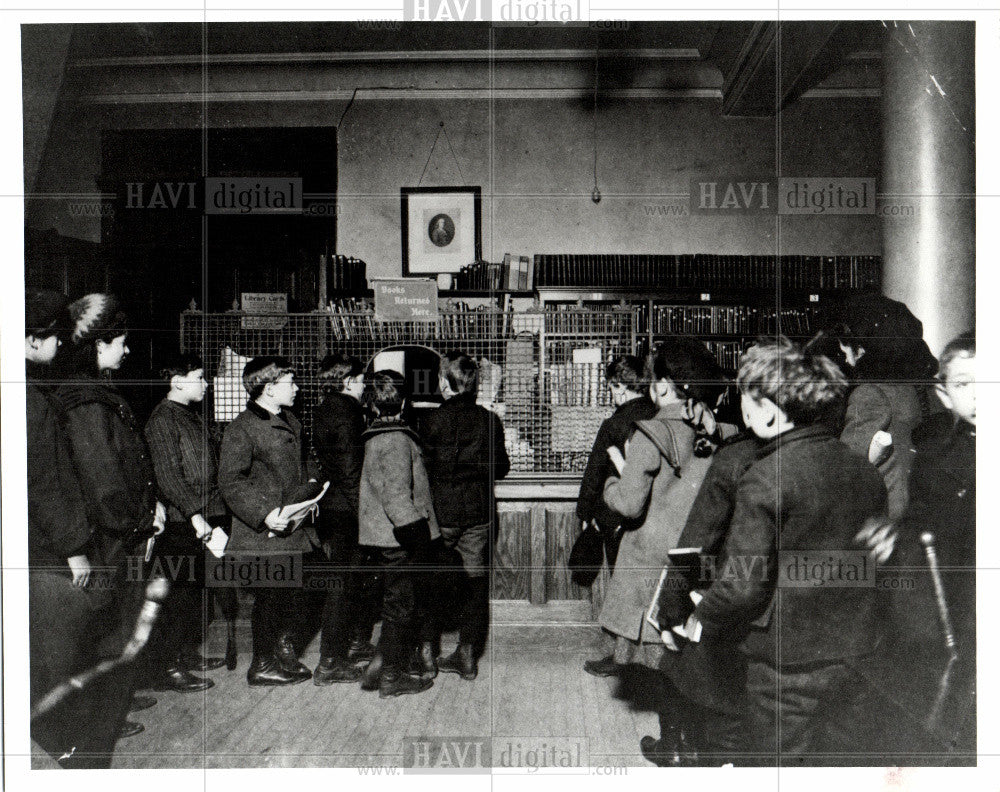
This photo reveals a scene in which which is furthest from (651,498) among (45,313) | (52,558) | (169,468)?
(45,313)

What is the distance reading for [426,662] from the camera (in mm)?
3322

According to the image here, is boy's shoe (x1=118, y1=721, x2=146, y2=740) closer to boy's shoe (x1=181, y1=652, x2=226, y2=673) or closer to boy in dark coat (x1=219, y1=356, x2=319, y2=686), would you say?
boy's shoe (x1=181, y1=652, x2=226, y2=673)

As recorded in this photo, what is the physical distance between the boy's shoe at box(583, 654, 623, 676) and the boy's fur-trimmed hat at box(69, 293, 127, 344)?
240 centimetres

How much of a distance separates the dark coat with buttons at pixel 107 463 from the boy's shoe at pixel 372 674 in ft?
3.59

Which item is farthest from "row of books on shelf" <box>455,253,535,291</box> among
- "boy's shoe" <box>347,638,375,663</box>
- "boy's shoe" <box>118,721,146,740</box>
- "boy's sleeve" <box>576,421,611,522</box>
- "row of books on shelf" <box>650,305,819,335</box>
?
"boy's shoe" <box>118,721,146,740</box>

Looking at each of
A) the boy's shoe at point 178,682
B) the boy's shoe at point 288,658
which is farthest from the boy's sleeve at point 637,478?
the boy's shoe at point 178,682

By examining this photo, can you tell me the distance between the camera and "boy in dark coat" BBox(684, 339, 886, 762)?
2.38m

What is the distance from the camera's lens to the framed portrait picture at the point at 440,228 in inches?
211

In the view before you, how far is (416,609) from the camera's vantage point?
3.24 meters

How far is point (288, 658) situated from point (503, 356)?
185 cm

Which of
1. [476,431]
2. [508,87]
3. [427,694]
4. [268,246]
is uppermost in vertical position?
[508,87]

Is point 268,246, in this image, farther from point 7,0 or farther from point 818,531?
point 818,531

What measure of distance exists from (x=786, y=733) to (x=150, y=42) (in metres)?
4.94
